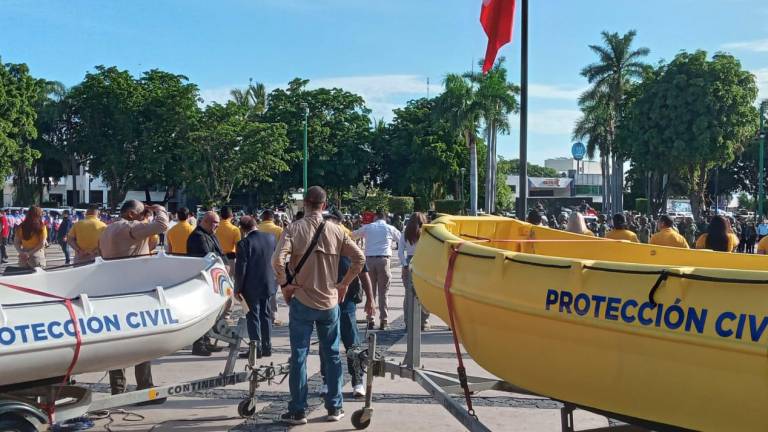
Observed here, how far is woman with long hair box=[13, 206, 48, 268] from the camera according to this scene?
1054 cm

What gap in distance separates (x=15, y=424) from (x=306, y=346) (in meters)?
2.15

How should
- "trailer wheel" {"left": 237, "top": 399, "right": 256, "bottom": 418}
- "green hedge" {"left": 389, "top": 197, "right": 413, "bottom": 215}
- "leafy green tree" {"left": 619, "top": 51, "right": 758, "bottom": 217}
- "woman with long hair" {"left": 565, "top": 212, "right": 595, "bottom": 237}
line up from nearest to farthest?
1. "trailer wheel" {"left": 237, "top": 399, "right": 256, "bottom": 418}
2. "woman with long hair" {"left": 565, "top": 212, "right": 595, "bottom": 237}
3. "leafy green tree" {"left": 619, "top": 51, "right": 758, "bottom": 217}
4. "green hedge" {"left": 389, "top": 197, "right": 413, "bottom": 215}

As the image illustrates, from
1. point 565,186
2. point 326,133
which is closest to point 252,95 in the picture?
point 326,133

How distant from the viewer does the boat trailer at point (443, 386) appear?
172 inches

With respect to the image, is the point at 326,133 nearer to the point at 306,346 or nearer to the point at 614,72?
the point at 614,72

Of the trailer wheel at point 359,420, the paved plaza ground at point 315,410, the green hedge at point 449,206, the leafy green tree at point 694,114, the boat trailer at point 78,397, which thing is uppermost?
the leafy green tree at point 694,114

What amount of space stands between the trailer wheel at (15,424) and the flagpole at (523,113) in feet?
21.8

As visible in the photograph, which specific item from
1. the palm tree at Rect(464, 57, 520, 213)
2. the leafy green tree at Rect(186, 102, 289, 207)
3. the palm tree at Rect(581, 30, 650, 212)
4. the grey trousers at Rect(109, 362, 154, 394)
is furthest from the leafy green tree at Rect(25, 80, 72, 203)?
the grey trousers at Rect(109, 362, 154, 394)

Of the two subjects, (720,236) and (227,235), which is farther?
(227,235)

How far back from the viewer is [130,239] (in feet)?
24.4

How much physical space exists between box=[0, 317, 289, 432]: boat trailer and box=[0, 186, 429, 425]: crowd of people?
10.0 inches

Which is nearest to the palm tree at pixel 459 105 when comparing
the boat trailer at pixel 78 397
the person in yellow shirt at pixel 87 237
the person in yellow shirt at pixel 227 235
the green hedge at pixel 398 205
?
the green hedge at pixel 398 205

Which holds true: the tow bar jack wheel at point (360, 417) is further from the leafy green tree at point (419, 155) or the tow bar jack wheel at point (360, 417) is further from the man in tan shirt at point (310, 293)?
the leafy green tree at point (419, 155)

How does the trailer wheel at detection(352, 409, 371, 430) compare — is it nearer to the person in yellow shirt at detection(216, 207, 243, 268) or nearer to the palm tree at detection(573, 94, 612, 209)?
the person in yellow shirt at detection(216, 207, 243, 268)
